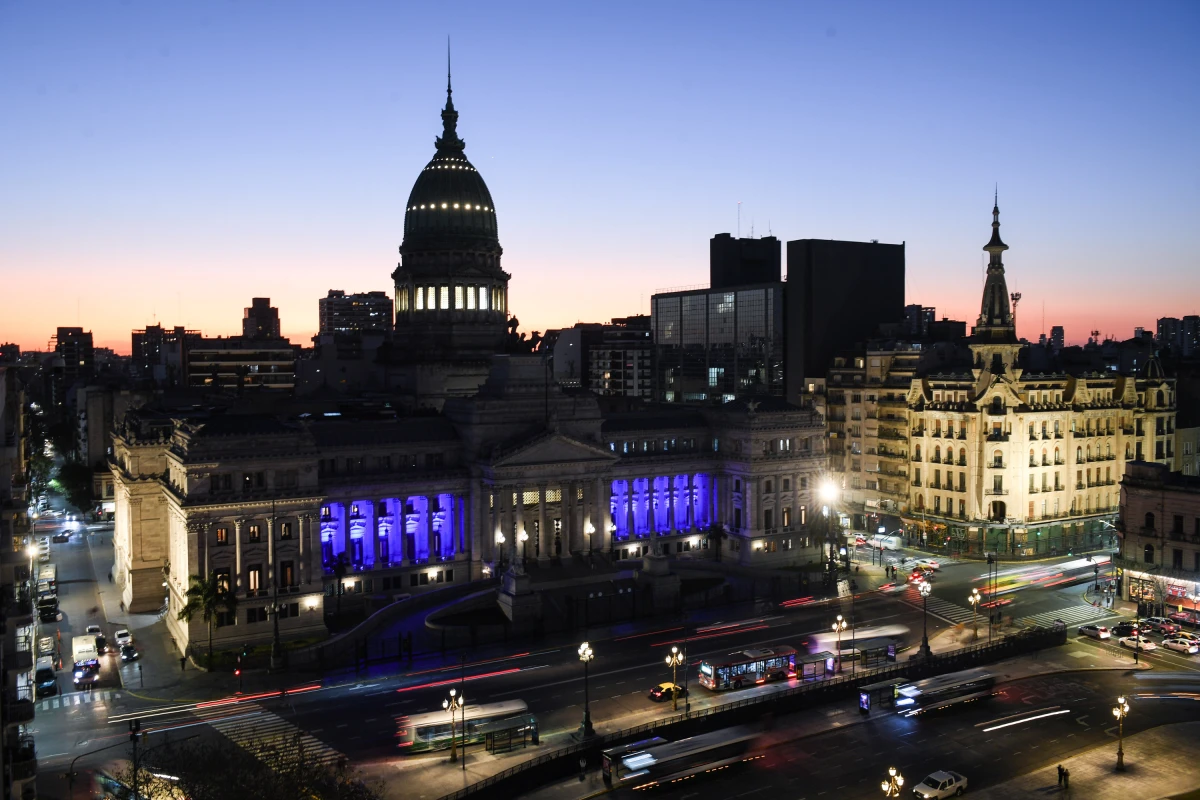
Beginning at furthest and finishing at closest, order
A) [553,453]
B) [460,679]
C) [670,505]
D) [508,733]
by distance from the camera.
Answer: [670,505], [553,453], [460,679], [508,733]

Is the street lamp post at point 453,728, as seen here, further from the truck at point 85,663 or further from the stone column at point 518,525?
the stone column at point 518,525

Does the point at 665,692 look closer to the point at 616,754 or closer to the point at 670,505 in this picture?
the point at 616,754

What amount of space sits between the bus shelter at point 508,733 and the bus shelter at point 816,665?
75.0 feet

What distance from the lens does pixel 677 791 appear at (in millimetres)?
62781

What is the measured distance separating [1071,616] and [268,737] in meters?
70.0

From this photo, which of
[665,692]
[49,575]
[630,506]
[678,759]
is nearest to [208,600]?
[665,692]

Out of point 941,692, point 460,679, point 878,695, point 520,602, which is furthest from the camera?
point 520,602

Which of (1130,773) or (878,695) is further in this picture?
(878,695)

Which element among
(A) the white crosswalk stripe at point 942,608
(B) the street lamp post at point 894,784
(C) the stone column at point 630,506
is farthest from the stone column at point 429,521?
(B) the street lamp post at point 894,784

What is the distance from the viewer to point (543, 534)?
111 m

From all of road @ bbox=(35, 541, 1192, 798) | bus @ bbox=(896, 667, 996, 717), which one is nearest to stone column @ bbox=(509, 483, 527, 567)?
road @ bbox=(35, 541, 1192, 798)

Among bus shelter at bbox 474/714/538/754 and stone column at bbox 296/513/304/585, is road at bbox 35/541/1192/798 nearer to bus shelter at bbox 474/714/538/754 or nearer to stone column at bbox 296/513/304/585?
bus shelter at bbox 474/714/538/754

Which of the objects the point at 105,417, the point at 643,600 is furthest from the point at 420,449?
the point at 105,417

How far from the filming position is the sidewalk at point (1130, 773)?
204 ft
